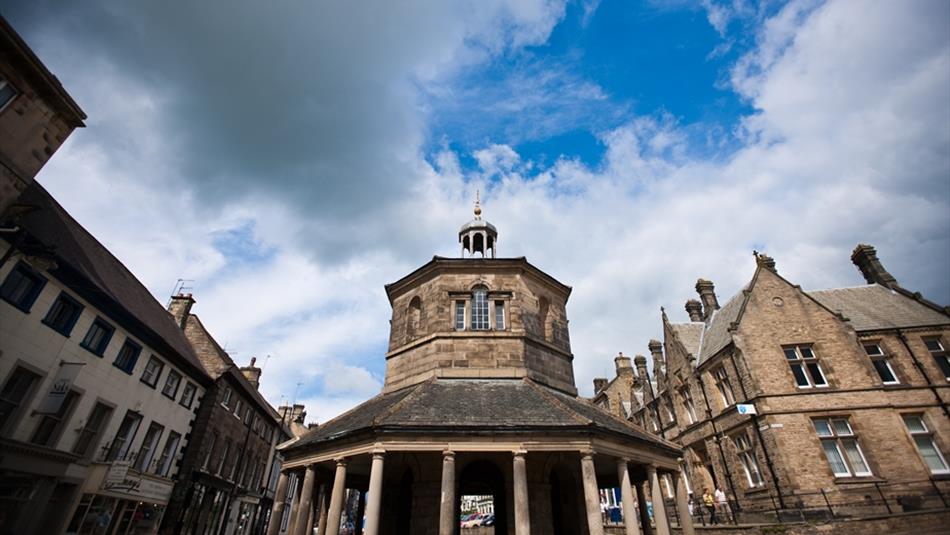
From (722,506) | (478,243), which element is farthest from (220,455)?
(722,506)

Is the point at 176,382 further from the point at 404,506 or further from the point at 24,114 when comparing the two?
the point at 404,506

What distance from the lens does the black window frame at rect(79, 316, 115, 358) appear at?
1498 cm

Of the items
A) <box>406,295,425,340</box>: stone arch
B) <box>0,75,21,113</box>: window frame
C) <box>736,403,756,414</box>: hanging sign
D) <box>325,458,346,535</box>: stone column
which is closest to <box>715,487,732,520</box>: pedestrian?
<box>736,403,756,414</box>: hanging sign

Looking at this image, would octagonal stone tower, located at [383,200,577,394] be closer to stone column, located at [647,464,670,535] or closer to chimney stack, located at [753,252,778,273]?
stone column, located at [647,464,670,535]

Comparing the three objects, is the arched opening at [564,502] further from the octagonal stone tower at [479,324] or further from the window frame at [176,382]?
the window frame at [176,382]

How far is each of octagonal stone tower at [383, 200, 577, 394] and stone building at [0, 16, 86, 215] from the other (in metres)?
12.4

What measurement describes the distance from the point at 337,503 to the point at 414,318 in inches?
337

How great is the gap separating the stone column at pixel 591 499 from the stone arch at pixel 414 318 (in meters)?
8.89

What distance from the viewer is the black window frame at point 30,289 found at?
12.2 meters

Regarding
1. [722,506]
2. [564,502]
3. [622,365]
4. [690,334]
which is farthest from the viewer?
[622,365]

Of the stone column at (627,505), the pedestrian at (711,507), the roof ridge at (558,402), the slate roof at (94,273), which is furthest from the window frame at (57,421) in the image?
the pedestrian at (711,507)

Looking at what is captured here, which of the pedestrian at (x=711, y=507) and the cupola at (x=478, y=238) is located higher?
the cupola at (x=478, y=238)

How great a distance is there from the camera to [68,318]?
1441cm

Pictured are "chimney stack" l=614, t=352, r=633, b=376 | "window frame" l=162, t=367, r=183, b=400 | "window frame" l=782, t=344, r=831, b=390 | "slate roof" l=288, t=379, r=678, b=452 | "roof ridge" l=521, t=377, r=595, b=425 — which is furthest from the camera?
"chimney stack" l=614, t=352, r=633, b=376
